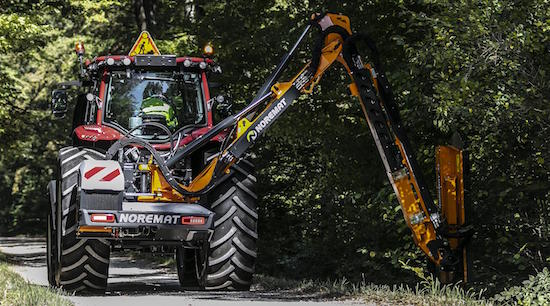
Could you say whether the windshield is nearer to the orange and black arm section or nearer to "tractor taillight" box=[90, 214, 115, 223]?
the orange and black arm section

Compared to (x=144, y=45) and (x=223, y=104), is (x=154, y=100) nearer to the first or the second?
(x=223, y=104)

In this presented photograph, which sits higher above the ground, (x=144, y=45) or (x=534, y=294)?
(x=144, y=45)

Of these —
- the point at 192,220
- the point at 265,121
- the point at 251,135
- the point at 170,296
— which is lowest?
the point at 170,296

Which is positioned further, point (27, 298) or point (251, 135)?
point (251, 135)

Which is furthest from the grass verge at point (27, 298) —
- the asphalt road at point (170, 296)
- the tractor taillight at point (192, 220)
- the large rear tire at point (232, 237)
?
the large rear tire at point (232, 237)

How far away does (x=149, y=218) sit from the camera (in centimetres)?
1273

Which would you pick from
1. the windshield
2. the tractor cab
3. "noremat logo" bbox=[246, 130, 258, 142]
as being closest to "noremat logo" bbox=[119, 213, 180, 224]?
"noremat logo" bbox=[246, 130, 258, 142]

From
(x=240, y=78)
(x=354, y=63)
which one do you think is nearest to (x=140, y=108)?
(x=354, y=63)

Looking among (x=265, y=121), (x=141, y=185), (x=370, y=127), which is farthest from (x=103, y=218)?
(x=370, y=127)

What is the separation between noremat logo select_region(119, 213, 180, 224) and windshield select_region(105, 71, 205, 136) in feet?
6.23

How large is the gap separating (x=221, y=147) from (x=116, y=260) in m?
13.9

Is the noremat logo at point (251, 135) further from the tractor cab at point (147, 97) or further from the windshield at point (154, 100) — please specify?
the windshield at point (154, 100)

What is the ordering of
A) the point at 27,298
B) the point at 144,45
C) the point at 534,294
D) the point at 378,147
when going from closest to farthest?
the point at 27,298, the point at 534,294, the point at 378,147, the point at 144,45

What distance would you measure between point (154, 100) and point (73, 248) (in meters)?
2.58
